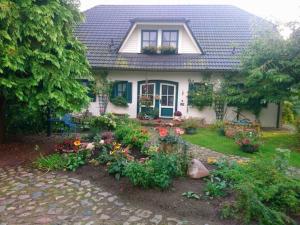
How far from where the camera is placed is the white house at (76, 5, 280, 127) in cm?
1441

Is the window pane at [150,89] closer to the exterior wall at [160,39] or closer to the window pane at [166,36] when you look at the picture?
the exterior wall at [160,39]

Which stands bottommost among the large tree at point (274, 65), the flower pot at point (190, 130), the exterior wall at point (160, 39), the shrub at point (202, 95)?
the flower pot at point (190, 130)

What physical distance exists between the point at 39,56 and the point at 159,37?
30.0 feet

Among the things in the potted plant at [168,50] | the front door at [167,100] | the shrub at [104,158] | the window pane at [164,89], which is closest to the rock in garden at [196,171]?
the shrub at [104,158]

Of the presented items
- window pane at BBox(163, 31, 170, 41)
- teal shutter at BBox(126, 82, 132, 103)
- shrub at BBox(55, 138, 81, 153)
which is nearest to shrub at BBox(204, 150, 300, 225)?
shrub at BBox(55, 138, 81, 153)

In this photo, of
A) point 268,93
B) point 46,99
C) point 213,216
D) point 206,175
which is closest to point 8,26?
point 46,99

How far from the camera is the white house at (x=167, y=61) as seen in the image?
14.4 meters

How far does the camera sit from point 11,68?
6.48 meters

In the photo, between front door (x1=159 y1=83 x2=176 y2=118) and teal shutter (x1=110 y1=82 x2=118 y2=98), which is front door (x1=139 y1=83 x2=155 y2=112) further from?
teal shutter (x1=110 y1=82 x2=118 y2=98)

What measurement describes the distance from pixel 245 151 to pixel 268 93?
318cm

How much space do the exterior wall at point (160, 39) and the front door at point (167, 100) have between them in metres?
2.01

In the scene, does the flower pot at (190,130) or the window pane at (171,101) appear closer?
the flower pot at (190,130)

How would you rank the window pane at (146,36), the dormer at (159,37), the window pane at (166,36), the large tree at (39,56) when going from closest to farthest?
the large tree at (39,56) < the dormer at (159,37) < the window pane at (166,36) < the window pane at (146,36)

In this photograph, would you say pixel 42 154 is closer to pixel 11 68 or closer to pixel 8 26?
pixel 11 68
